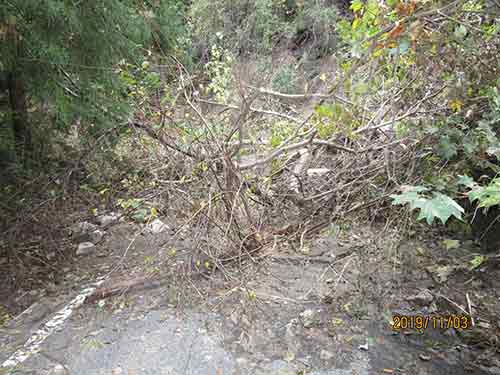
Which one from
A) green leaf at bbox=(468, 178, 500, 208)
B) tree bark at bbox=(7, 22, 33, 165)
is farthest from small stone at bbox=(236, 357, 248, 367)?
tree bark at bbox=(7, 22, 33, 165)

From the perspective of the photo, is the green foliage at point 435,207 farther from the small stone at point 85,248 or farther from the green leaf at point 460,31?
the small stone at point 85,248

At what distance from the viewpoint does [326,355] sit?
2293mm

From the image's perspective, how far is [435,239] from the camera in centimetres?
336

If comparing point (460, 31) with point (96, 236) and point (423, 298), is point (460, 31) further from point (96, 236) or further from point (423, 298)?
point (96, 236)

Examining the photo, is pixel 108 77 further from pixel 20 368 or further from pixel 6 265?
pixel 20 368

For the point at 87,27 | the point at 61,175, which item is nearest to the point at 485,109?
the point at 87,27

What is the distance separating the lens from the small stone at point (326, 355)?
227cm

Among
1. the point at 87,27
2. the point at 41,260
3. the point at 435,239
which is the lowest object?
the point at 435,239

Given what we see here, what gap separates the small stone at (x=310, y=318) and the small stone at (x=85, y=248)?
229 cm

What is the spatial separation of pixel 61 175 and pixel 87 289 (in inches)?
45.9

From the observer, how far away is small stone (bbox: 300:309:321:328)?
2.56m

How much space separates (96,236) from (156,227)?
24.4 inches

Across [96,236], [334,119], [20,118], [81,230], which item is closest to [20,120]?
[20,118]
